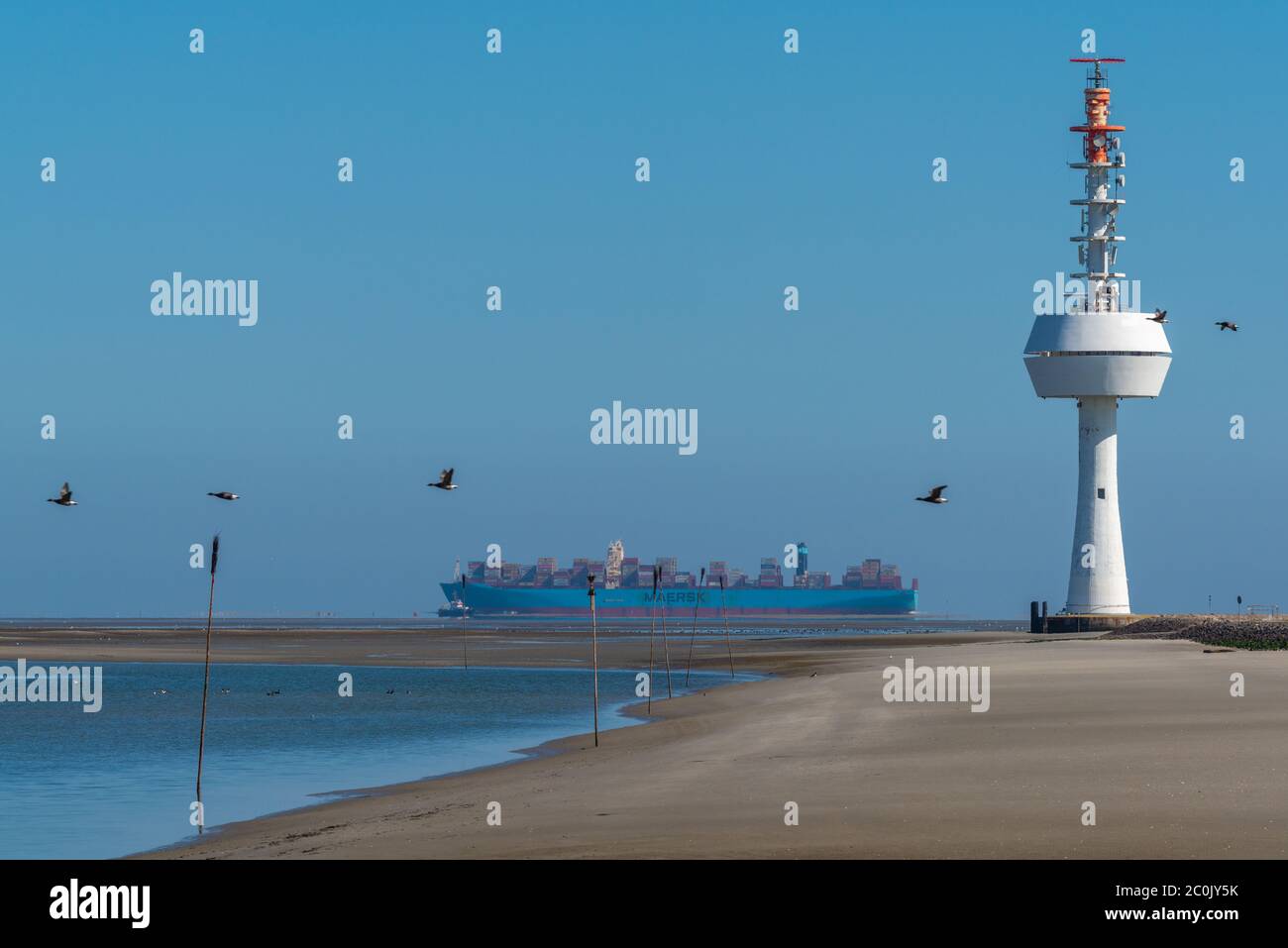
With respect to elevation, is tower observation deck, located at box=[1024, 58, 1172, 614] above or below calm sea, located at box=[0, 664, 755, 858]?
above

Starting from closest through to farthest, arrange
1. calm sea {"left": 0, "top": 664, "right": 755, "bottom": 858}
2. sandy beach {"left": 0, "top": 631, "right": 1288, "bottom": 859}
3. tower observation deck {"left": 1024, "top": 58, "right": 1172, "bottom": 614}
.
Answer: sandy beach {"left": 0, "top": 631, "right": 1288, "bottom": 859}
calm sea {"left": 0, "top": 664, "right": 755, "bottom": 858}
tower observation deck {"left": 1024, "top": 58, "right": 1172, "bottom": 614}

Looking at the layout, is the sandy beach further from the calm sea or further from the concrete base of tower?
the concrete base of tower

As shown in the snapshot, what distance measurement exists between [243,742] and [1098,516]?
44610mm

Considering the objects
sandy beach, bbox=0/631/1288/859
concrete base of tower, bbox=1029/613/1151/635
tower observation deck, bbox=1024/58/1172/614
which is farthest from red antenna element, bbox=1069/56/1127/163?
sandy beach, bbox=0/631/1288/859

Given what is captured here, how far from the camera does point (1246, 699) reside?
27078mm

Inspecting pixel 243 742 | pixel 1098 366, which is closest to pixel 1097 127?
pixel 1098 366

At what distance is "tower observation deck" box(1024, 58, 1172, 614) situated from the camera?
223ft

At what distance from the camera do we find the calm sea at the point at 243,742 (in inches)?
865

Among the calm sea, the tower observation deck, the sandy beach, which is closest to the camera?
the sandy beach

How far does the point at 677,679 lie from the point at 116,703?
18.5 m

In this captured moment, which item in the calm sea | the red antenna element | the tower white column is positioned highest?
the red antenna element

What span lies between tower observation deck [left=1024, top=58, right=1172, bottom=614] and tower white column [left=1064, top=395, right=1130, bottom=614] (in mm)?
42

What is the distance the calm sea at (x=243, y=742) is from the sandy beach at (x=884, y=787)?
5.54 feet
